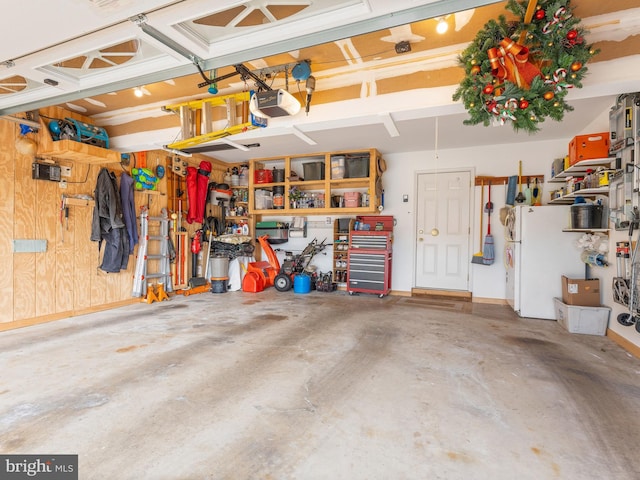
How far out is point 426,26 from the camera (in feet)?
8.36

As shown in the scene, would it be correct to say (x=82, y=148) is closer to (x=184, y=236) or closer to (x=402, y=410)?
(x=184, y=236)

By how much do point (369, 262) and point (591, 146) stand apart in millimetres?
3317

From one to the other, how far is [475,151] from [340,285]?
11.2 feet

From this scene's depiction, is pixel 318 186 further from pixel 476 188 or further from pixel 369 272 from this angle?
pixel 476 188

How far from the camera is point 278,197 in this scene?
6.17 meters

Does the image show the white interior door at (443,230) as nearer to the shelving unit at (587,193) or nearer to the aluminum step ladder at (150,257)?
the shelving unit at (587,193)

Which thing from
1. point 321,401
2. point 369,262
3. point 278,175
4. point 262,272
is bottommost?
point 321,401

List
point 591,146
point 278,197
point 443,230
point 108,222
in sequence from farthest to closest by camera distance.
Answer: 1. point 278,197
2. point 443,230
3. point 108,222
4. point 591,146

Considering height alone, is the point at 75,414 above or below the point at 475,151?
below

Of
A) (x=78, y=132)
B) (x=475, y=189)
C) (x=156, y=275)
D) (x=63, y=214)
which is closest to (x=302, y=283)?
(x=156, y=275)

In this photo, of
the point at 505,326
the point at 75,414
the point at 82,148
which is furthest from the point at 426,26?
the point at 82,148

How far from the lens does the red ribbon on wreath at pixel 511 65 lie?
223cm

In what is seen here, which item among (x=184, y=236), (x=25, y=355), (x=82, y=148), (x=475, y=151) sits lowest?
(x=25, y=355)

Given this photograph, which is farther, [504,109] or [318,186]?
[318,186]
